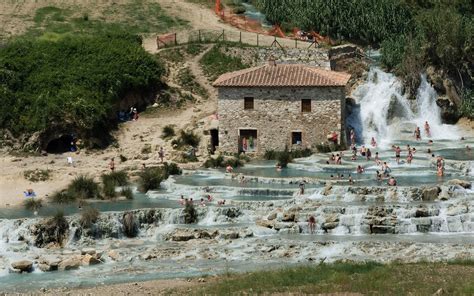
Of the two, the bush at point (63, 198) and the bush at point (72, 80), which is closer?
the bush at point (63, 198)

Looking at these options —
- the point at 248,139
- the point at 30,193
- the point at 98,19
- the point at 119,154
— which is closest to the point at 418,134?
the point at 248,139

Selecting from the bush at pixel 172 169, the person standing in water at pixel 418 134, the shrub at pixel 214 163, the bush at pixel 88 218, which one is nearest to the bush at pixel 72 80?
the shrub at pixel 214 163

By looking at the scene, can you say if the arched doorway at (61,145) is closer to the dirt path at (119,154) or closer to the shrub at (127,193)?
the dirt path at (119,154)

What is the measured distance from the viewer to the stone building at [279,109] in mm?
57281

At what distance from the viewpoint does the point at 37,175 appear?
52.6 metres

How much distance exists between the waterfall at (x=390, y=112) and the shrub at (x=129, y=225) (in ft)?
75.4

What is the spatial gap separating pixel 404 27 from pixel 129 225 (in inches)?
1656

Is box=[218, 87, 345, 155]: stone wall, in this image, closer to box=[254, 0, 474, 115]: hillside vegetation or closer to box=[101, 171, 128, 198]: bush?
box=[101, 171, 128, 198]: bush

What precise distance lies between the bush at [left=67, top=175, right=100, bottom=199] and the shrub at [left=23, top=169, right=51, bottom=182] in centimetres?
383

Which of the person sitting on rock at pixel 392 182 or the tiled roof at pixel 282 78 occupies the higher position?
the tiled roof at pixel 282 78

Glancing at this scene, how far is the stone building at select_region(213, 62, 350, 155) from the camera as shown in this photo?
2255 inches

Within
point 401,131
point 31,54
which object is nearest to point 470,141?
point 401,131

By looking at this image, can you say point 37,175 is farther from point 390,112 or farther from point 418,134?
point 390,112

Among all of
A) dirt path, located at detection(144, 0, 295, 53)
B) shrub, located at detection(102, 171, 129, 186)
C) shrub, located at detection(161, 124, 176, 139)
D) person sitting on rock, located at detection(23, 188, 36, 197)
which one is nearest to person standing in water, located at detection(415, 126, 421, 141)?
dirt path, located at detection(144, 0, 295, 53)
